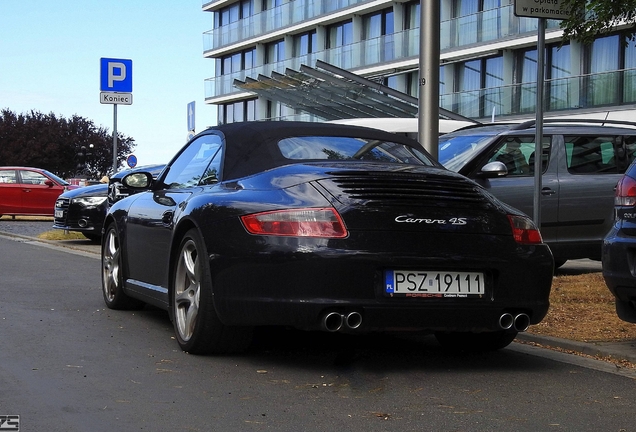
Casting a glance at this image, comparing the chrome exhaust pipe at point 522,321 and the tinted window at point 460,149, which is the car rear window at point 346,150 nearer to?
the chrome exhaust pipe at point 522,321

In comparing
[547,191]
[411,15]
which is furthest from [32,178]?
[547,191]

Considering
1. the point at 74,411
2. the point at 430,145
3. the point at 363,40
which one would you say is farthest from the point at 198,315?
the point at 363,40

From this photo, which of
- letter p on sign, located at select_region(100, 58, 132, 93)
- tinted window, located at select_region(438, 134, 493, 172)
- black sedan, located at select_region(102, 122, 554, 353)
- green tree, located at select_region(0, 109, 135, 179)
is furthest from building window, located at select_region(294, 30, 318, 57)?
black sedan, located at select_region(102, 122, 554, 353)

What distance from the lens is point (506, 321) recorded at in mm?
6289

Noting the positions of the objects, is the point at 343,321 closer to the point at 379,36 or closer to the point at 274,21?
the point at 379,36

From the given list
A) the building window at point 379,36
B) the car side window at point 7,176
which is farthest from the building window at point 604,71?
the car side window at point 7,176

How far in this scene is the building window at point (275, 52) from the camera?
55153 millimetres

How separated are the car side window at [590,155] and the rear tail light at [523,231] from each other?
6.18m

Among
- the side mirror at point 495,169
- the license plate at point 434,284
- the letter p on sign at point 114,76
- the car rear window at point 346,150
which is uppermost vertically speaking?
the letter p on sign at point 114,76

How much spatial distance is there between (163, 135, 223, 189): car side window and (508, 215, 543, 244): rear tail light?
6.31 ft

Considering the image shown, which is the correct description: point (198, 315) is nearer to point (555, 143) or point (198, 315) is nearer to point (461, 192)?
point (461, 192)

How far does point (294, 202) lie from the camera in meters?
6.13

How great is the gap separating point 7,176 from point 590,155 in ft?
68.9

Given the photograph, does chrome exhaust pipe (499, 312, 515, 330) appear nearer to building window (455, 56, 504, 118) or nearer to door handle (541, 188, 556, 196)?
door handle (541, 188, 556, 196)
